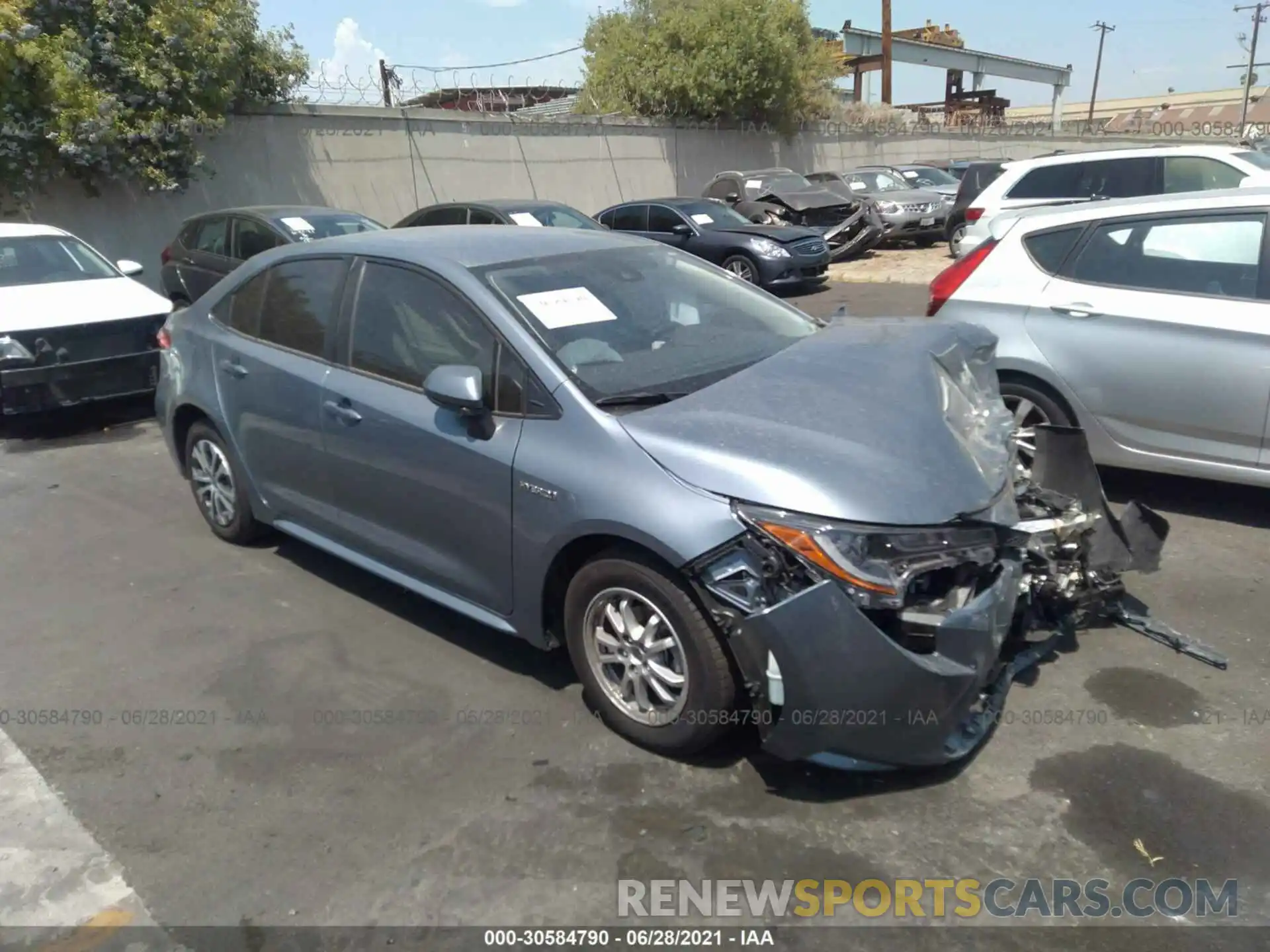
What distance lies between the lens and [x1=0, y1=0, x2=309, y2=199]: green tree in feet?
42.1

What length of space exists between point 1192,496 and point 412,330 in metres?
4.34

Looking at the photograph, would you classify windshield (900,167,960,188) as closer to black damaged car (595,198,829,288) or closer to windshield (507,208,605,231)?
black damaged car (595,198,829,288)

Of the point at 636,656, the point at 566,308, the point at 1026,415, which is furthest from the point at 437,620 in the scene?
the point at 1026,415

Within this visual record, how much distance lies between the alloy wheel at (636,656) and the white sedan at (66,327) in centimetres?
604

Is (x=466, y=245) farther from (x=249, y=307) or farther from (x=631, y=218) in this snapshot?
(x=631, y=218)

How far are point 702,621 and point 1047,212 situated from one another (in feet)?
13.2

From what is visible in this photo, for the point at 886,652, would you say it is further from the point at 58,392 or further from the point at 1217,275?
the point at 58,392

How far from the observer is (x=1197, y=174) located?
1098 centimetres

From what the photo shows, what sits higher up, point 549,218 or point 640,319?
point 640,319

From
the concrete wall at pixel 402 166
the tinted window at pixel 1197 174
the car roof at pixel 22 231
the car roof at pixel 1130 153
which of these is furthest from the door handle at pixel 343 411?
the concrete wall at pixel 402 166

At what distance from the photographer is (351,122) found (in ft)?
57.1

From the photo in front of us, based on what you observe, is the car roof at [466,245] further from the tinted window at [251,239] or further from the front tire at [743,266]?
the front tire at [743,266]

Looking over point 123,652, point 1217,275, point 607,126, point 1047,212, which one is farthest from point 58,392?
point 607,126

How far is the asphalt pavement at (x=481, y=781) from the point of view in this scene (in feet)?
9.45
